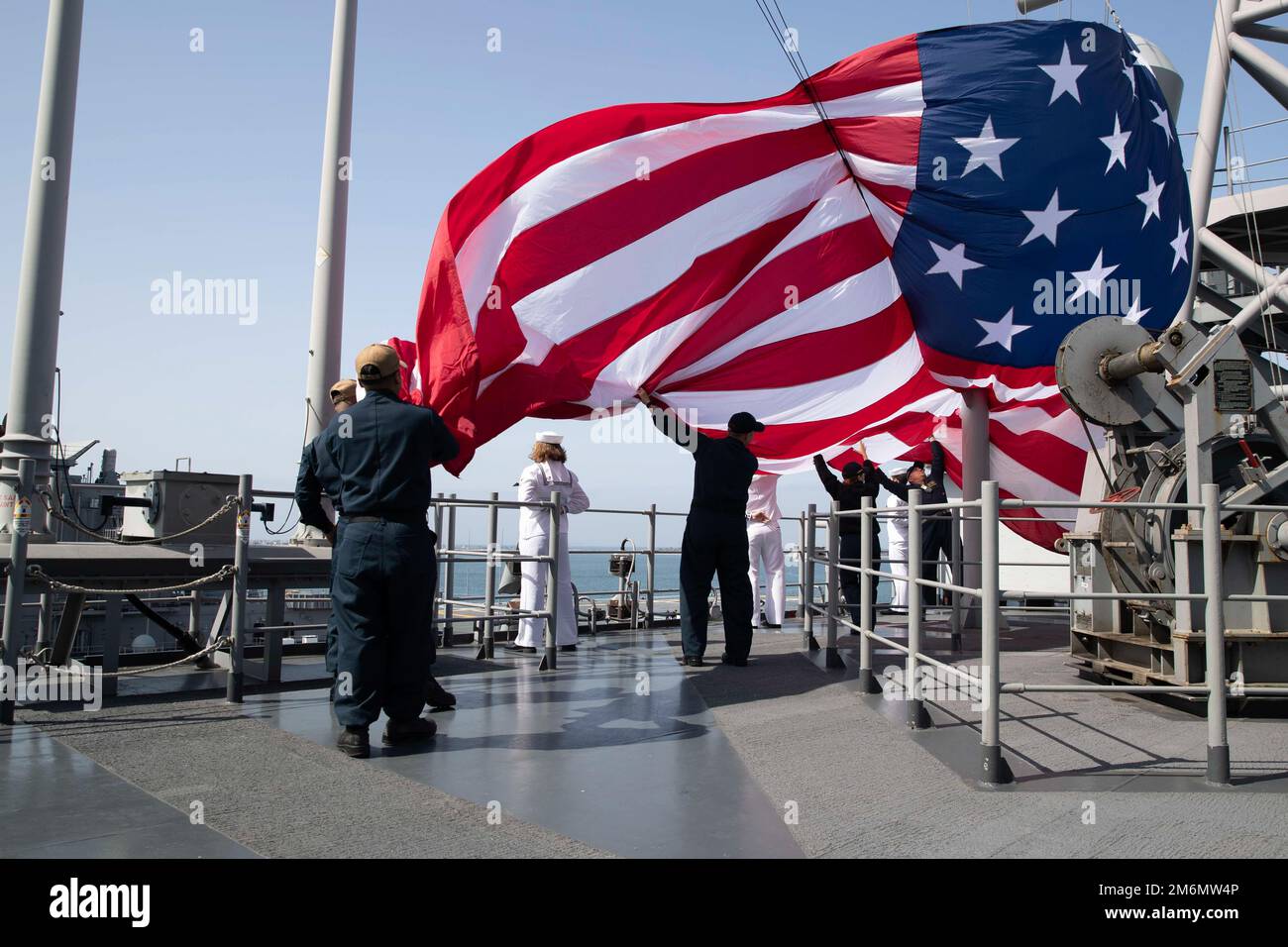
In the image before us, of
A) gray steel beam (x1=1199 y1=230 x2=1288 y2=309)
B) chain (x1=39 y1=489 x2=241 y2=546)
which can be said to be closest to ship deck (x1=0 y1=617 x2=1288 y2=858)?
chain (x1=39 y1=489 x2=241 y2=546)

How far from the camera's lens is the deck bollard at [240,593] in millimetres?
5586

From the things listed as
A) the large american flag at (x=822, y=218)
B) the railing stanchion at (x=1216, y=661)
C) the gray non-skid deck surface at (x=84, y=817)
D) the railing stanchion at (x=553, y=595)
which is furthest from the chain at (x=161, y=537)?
the railing stanchion at (x=1216, y=661)

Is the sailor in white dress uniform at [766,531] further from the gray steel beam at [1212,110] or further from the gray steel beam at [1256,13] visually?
the gray steel beam at [1256,13]

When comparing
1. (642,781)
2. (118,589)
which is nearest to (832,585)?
(642,781)

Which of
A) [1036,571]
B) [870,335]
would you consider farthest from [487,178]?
[1036,571]

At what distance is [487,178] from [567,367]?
147 cm

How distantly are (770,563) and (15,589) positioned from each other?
754cm

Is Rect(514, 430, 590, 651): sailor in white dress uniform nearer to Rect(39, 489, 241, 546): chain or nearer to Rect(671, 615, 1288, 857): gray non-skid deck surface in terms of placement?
Rect(671, 615, 1288, 857): gray non-skid deck surface

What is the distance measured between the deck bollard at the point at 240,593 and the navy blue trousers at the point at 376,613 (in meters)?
1.40

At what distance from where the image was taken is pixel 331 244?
835 cm

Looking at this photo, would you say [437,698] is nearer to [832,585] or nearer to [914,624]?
[914,624]

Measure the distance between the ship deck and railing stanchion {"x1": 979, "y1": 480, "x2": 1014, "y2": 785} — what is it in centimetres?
10

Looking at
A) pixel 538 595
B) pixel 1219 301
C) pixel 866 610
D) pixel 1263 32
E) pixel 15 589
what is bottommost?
pixel 538 595

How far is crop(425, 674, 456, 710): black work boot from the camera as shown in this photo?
5465mm
